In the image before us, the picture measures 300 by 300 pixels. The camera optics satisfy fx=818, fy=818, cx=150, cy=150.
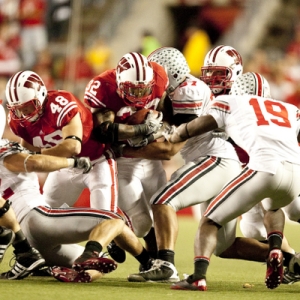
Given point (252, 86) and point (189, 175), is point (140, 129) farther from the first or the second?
point (252, 86)

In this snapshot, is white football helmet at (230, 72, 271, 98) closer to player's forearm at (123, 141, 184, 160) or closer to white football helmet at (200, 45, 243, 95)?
player's forearm at (123, 141, 184, 160)

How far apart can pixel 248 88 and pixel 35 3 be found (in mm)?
9355

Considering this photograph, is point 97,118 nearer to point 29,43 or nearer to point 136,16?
point 29,43

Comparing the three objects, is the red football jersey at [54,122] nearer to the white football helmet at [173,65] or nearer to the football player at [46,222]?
the football player at [46,222]

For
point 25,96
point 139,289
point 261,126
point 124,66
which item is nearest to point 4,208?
point 25,96

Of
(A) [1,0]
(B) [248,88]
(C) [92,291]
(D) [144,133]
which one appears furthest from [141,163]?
(A) [1,0]

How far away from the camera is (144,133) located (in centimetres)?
619

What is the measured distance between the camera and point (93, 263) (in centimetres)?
526

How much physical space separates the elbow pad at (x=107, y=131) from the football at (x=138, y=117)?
0.24m

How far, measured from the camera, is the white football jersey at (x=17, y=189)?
5664mm

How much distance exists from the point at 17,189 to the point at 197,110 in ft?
5.11

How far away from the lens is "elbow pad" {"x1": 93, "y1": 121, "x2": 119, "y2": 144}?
6.12 metres

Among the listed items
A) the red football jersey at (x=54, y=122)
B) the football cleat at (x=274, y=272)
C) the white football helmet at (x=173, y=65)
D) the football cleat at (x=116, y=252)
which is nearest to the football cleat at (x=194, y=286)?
the football cleat at (x=274, y=272)

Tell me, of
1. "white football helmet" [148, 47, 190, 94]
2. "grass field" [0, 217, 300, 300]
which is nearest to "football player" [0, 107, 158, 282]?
"grass field" [0, 217, 300, 300]
